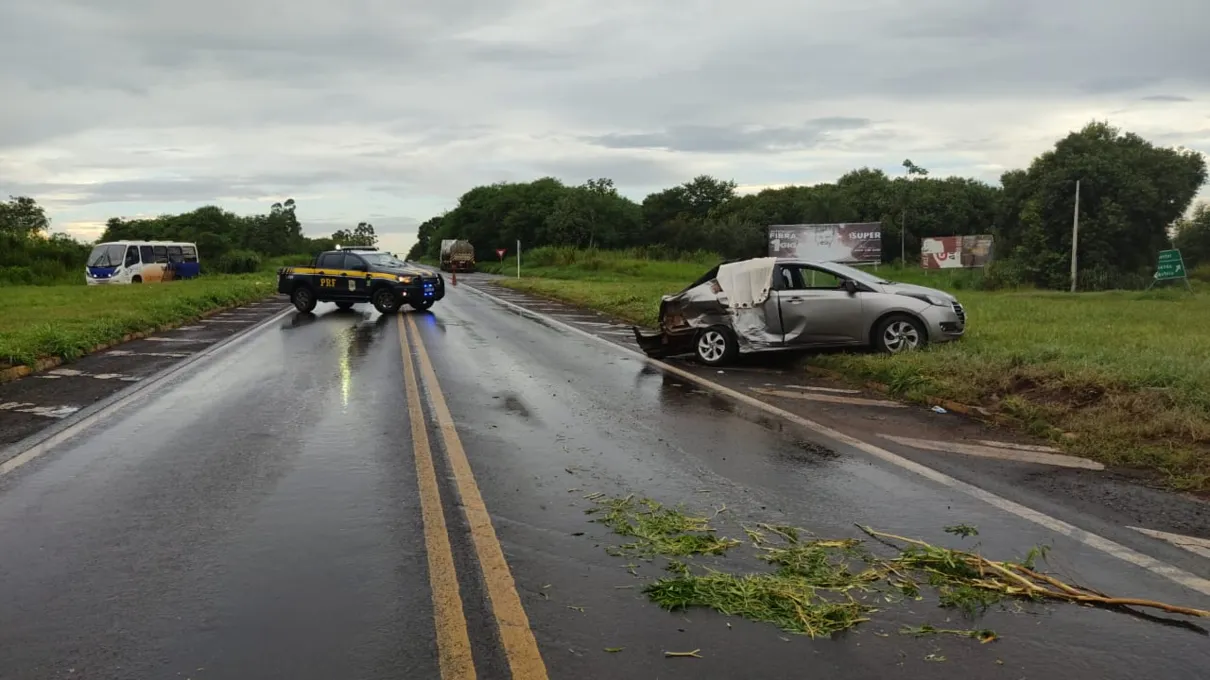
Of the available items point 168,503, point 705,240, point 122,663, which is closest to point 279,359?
point 168,503

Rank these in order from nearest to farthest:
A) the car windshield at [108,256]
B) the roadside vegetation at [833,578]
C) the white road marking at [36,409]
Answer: the roadside vegetation at [833,578], the white road marking at [36,409], the car windshield at [108,256]

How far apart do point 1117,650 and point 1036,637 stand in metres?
0.31

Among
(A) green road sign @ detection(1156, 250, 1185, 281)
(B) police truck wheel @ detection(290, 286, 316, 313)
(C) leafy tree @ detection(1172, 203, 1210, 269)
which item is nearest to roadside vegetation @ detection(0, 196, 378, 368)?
(B) police truck wheel @ detection(290, 286, 316, 313)

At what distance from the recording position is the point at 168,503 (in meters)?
5.74

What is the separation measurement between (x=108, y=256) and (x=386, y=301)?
76.8 feet

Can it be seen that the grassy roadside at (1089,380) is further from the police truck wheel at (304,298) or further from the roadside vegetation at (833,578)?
the police truck wheel at (304,298)

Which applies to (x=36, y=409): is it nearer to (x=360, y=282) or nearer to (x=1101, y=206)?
(x=360, y=282)

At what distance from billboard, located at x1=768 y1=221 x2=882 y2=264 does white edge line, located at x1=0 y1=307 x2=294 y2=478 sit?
17418mm

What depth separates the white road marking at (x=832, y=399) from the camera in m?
9.77

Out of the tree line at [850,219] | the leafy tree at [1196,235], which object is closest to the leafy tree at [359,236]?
the tree line at [850,219]

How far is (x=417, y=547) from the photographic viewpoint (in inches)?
190

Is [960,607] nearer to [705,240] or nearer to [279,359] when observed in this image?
[279,359]

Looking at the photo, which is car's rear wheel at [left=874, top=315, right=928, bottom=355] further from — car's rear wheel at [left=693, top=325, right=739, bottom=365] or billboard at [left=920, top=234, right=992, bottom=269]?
billboard at [left=920, top=234, right=992, bottom=269]

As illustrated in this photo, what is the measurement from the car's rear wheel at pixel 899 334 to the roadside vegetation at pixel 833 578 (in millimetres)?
7351
